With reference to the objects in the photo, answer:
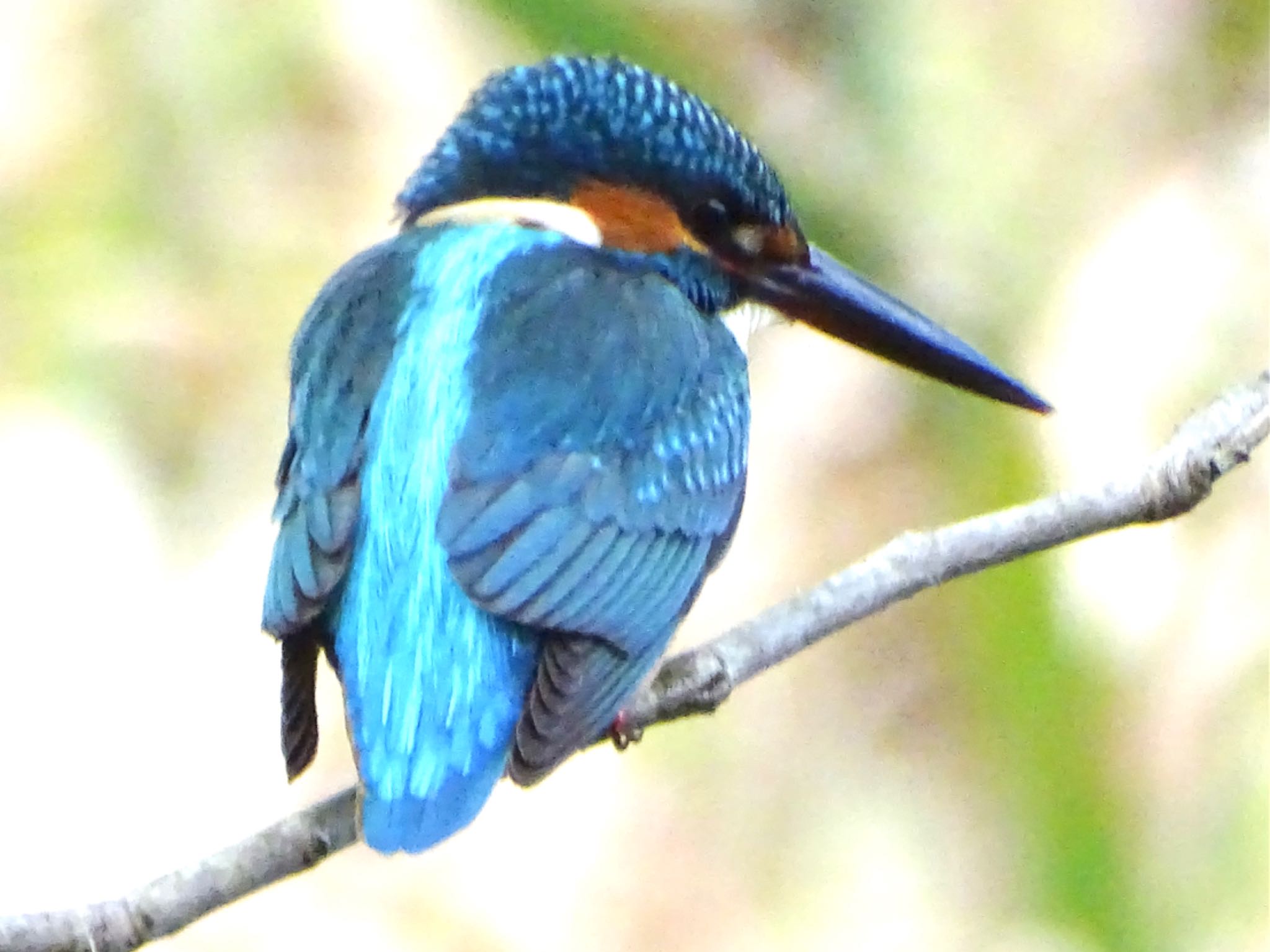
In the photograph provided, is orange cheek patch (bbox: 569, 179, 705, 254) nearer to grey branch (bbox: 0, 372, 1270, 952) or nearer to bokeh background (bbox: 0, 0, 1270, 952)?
grey branch (bbox: 0, 372, 1270, 952)

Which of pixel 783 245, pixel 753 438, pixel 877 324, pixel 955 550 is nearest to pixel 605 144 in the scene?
pixel 783 245

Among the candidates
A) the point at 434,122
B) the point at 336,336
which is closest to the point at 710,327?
the point at 336,336

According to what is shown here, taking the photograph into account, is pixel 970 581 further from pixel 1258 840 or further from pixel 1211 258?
pixel 1211 258

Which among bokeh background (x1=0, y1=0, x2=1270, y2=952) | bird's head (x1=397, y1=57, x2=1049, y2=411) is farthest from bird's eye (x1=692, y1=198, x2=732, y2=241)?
bokeh background (x1=0, y1=0, x2=1270, y2=952)

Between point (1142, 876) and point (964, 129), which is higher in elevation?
point (964, 129)

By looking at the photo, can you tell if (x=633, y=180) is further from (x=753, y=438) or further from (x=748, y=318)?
(x=753, y=438)

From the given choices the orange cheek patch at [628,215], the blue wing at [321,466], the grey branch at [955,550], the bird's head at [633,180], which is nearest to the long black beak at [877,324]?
the bird's head at [633,180]

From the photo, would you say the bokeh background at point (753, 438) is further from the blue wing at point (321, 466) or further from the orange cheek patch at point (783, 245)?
the blue wing at point (321, 466)
